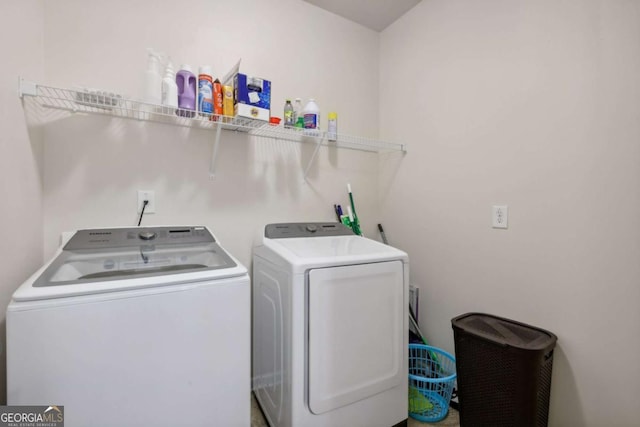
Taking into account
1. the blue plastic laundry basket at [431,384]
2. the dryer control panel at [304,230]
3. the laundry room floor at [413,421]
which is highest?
the dryer control panel at [304,230]

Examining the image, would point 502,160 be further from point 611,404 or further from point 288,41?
point 288,41

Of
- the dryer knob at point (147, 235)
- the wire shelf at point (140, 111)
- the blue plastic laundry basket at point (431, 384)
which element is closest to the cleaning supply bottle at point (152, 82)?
the wire shelf at point (140, 111)

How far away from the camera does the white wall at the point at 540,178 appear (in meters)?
1.25

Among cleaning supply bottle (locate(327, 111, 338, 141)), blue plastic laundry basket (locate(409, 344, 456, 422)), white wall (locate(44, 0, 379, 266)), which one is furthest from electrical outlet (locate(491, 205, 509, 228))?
cleaning supply bottle (locate(327, 111, 338, 141))

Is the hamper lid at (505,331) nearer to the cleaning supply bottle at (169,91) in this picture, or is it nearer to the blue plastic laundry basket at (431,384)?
the blue plastic laundry basket at (431,384)

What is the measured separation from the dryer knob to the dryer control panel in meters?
0.60

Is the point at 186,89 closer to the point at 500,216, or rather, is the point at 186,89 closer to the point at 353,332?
the point at 353,332

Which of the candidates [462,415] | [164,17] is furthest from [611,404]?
[164,17]

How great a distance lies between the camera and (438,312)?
6.69ft

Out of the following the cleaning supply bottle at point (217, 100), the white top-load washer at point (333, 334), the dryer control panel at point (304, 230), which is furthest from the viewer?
the dryer control panel at point (304, 230)

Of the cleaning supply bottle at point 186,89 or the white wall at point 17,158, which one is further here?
the cleaning supply bottle at point 186,89

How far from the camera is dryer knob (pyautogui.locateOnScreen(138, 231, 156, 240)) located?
1.45 metres

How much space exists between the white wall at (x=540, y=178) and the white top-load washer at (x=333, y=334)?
0.64m

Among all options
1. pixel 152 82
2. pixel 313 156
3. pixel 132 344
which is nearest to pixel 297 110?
pixel 313 156
